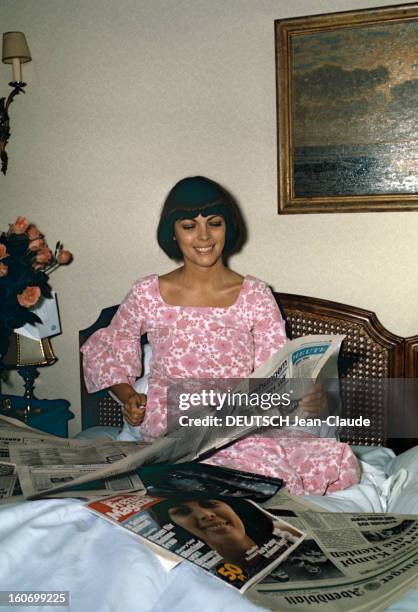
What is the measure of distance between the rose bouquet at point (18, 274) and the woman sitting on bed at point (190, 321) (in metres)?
0.39

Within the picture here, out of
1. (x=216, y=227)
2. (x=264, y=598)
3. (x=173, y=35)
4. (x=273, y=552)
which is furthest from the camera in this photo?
(x=173, y=35)

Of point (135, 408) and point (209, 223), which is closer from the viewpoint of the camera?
point (135, 408)

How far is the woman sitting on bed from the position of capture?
1949 mm

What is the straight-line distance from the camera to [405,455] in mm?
2004

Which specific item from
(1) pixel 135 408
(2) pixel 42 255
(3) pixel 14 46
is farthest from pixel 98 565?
(3) pixel 14 46

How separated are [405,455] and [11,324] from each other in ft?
4.52

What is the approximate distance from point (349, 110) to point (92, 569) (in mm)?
1748

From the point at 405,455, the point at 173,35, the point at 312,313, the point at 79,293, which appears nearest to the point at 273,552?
the point at 405,455

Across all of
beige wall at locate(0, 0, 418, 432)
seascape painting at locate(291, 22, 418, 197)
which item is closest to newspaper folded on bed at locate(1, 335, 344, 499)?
beige wall at locate(0, 0, 418, 432)

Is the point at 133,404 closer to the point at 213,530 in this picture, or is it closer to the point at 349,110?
the point at 213,530

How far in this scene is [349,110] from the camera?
2.28 m

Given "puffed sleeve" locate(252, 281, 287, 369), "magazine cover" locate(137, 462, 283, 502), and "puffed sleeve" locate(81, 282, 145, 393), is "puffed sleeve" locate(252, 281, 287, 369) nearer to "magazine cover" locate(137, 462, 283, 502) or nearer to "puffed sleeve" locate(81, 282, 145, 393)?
"puffed sleeve" locate(81, 282, 145, 393)

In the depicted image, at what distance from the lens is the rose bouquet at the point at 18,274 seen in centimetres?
228

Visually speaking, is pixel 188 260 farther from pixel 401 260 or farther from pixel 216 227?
pixel 401 260
